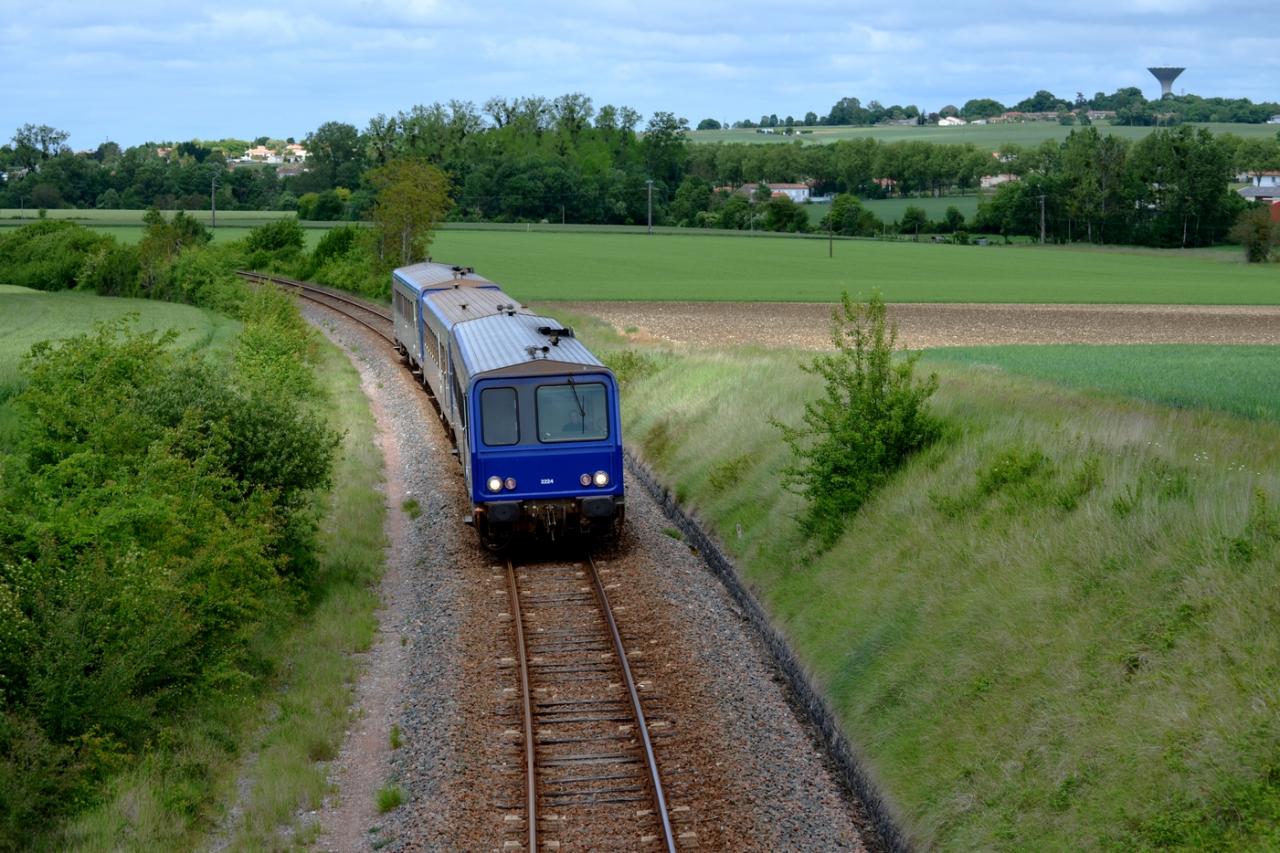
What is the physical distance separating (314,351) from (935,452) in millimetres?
25179

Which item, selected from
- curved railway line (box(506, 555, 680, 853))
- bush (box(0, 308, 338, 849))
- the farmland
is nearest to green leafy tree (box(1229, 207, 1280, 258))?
the farmland

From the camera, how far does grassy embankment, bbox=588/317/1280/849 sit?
920 cm

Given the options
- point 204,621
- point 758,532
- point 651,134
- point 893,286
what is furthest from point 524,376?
point 651,134

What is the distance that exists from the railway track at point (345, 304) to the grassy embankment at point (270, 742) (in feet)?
84.4

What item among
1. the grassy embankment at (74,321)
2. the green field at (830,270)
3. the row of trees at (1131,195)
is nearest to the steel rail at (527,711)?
the grassy embankment at (74,321)

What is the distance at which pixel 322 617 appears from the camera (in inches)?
645

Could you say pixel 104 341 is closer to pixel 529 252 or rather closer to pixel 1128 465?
pixel 1128 465

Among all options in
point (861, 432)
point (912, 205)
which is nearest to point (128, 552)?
point (861, 432)

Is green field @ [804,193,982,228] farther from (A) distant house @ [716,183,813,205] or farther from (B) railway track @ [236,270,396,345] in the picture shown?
(B) railway track @ [236,270,396,345]

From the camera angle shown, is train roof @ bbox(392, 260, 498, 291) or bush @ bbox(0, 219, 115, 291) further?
bush @ bbox(0, 219, 115, 291)

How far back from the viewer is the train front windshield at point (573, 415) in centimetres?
1816

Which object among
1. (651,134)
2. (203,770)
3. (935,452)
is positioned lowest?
(203,770)

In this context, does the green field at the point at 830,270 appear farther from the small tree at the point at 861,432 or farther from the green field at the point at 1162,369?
the small tree at the point at 861,432

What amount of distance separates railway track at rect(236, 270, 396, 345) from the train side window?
2569cm
